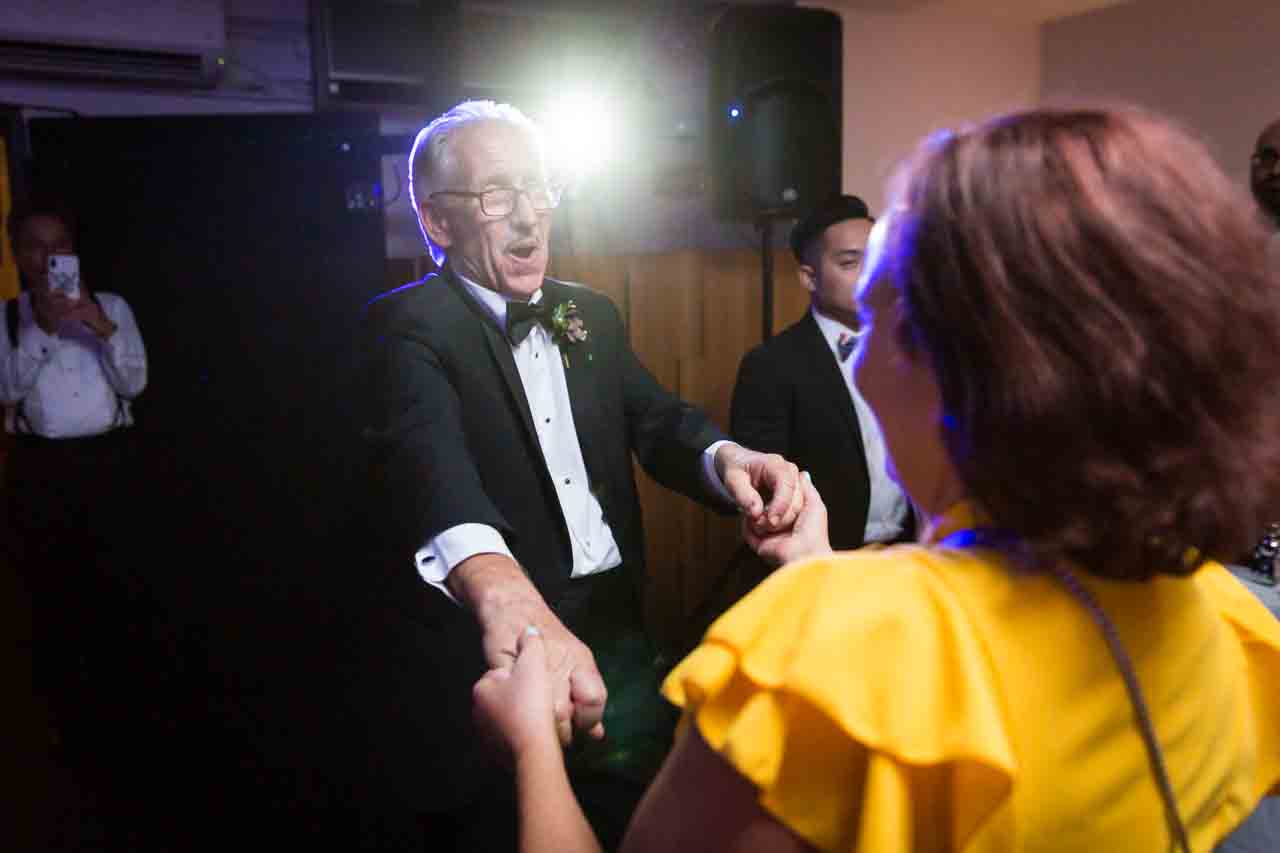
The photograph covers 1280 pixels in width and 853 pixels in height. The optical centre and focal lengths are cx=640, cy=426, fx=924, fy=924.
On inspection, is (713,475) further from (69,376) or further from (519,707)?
(69,376)

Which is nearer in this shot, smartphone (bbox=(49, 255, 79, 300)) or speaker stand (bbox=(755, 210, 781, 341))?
smartphone (bbox=(49, 255, 79, 300))

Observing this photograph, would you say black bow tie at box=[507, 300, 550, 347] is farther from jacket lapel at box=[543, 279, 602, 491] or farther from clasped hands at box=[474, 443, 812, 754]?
clasped hands at box=[474, 443, 812, 754]

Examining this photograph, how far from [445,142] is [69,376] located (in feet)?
6.85

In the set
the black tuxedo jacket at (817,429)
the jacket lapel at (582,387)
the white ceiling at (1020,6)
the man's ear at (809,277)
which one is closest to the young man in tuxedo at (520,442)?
the jacket lapel at (582,387)

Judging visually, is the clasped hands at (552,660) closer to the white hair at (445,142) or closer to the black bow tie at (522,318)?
the black bow tie at (522,318)

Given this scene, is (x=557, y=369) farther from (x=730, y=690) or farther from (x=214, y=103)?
(x=214, y=103)

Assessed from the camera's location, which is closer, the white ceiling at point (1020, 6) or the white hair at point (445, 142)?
the white hair at point (445, 142)

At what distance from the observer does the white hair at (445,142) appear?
5.03ft

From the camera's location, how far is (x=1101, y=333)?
555mm

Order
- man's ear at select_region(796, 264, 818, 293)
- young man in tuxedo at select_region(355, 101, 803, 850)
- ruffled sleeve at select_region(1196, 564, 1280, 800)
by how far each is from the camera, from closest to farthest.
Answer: ruffled sleeve at select_region(1196, 564, 1280, 800) → young man in tuxedo at select_region(355, 101, 803, 850) → man's ear at select_region(796, 264, 818, 293)

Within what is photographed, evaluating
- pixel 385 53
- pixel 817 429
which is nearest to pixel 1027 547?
pixel 817 429

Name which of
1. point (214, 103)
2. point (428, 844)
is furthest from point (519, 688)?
point (214, 103)

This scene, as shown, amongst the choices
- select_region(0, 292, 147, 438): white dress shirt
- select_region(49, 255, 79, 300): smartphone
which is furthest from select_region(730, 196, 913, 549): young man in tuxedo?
select_region(49, 255, 79, 300): smartphone

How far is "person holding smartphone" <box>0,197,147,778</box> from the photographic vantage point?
114 inches
